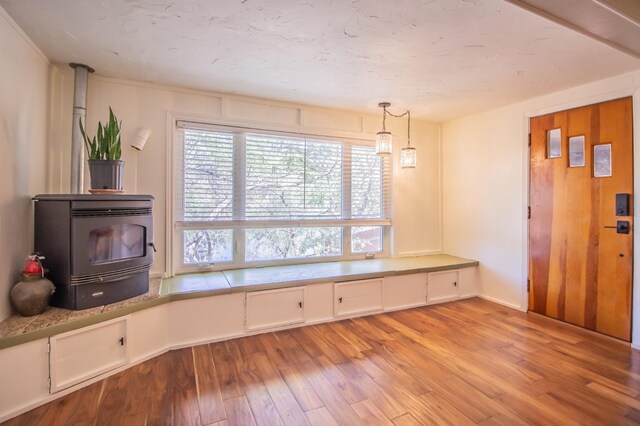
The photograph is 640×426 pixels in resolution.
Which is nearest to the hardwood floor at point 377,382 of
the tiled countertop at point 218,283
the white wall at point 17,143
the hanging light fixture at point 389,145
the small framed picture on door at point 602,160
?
the tiled countertop at point 218,283

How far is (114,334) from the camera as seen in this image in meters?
2.18

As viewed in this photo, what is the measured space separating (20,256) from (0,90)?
3.49 feet

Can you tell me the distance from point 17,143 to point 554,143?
448cm

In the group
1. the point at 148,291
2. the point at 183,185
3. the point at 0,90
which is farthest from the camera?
the point at 183,185

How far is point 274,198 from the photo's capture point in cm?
344

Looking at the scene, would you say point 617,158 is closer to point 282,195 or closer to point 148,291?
point 282,195

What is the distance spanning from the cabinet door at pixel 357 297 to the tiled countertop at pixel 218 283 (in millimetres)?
78

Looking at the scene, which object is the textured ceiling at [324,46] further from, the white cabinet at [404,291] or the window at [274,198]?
the white cabinet at [404,291]

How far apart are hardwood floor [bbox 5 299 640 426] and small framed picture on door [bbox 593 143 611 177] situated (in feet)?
4.76

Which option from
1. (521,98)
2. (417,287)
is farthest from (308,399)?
(521,98)

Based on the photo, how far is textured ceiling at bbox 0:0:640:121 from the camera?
1.81 metres

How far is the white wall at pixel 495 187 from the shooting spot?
339cm

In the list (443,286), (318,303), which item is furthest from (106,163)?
(443,286)

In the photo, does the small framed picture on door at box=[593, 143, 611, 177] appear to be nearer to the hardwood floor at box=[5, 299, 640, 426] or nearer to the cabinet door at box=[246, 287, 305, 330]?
the hardwood floor at box=[5, 299, 640, 426]
